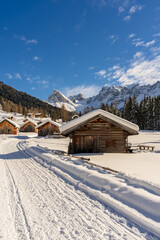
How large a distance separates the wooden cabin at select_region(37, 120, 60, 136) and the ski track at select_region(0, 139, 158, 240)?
2998 centimetres


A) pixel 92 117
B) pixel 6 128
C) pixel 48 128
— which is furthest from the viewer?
pixel 6 128

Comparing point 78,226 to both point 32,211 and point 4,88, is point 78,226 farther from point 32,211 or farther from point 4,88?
point 4,88

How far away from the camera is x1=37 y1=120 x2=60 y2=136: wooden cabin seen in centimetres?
3444

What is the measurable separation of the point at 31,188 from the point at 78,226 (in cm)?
266

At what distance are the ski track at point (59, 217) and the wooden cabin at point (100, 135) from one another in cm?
696

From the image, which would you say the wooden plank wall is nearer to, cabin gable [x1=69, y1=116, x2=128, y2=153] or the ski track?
cabin gable [x1=69, y1=116, x2=128, y2=153]

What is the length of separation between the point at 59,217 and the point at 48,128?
32.7 meters

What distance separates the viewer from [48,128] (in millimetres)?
34750

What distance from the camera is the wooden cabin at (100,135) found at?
11.6 m

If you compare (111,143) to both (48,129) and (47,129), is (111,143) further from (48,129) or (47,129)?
(47,129)

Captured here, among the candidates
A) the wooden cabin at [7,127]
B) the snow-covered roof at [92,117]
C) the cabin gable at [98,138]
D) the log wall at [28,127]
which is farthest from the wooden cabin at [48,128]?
the snow-covered roof at [92,117]

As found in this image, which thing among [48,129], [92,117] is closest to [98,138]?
[92,117]

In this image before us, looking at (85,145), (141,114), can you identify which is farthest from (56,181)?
(141,114)

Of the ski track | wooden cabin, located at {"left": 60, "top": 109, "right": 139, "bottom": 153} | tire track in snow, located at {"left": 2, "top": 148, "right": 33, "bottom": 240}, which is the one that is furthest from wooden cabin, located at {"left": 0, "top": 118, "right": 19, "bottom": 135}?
tire track in snow, located at {"left": 2, "top": 148, "right": 33, "bottom": 240}
